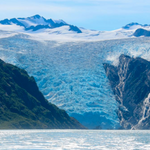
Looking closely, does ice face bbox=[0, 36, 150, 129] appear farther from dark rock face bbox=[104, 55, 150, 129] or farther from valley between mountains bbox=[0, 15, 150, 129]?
dark rock face bbox=[104, 55, 150, 129]

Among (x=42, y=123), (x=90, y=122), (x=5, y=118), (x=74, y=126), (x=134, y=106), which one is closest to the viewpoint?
(x=5, y=118)

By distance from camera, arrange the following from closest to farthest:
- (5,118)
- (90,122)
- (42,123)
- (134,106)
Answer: (5,118) → (42,123) → (90,122) → (134,106)

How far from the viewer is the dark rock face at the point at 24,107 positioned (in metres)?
137

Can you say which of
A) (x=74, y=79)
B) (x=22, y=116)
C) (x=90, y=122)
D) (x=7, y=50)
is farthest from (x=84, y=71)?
(x=22, y=116)

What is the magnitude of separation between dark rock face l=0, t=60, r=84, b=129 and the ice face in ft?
34.2

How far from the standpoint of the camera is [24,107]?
480 feet

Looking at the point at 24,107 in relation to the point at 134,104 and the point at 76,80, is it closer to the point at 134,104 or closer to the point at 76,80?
the point at 76,80

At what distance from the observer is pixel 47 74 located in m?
184

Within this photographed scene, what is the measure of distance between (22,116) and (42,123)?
8.07m

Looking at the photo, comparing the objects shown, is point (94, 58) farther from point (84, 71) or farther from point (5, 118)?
point (5, 118)

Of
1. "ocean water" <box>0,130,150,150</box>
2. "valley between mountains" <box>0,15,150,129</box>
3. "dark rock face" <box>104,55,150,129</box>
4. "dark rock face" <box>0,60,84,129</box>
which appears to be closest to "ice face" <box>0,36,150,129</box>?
"valley between mountains" <box>0,15,150,129</box>

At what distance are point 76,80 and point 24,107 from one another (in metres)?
41.1

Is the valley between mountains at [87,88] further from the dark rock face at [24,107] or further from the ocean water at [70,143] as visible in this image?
the ocean water at [70,143]

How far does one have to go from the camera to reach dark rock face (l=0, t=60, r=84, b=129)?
13688cm
